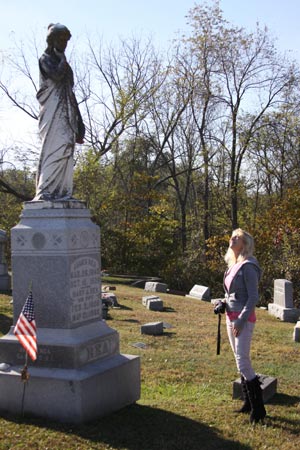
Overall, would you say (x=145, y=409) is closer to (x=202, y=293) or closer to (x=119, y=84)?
(x=202, y=293)

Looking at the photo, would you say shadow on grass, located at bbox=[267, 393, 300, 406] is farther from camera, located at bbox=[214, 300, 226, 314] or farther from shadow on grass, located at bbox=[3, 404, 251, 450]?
camera, located at bbox=[214, 300, 226, 314]

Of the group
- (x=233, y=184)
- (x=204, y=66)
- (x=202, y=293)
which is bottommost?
(x=202, y=293)

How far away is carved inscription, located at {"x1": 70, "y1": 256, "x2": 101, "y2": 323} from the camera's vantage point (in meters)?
5.54

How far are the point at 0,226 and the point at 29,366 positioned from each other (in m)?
24.9

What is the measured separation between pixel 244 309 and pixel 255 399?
962 mm

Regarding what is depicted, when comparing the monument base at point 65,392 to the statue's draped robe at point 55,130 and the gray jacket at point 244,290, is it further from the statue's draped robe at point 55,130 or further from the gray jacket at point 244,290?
the statue's draped robe at point 55,130

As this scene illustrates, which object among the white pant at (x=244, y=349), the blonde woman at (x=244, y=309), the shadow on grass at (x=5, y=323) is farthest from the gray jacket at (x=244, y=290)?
the shadow on grass at (x=5, y=323)

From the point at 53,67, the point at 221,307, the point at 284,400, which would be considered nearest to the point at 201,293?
the point at 284,400

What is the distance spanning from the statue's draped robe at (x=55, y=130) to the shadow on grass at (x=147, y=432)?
2.40 m

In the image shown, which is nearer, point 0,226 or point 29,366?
point 29,366

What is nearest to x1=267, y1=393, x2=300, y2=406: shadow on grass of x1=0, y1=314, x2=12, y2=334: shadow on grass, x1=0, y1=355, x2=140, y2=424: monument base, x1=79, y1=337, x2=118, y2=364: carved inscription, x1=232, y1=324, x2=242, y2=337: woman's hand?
x1=232, y1=324, x2=242, y2=337: woman's hand

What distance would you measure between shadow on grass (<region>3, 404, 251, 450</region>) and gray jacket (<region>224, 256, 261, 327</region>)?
3.67 ft

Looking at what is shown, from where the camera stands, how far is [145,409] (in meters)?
5.78

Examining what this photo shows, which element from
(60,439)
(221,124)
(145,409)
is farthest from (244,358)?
(221,124)
